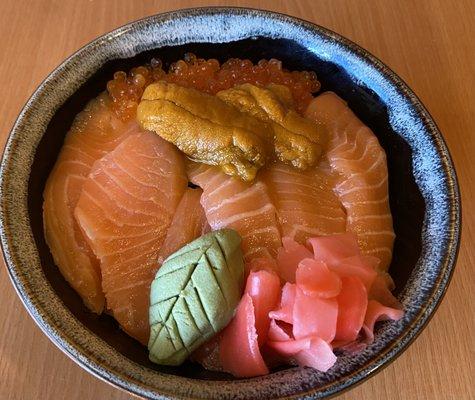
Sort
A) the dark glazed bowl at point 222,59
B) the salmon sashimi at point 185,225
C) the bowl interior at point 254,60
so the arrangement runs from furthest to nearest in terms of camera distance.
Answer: the salmon sashimi at point 185,225
the bowl interior at point 254,60
the dark glazed bowl at point 222,59

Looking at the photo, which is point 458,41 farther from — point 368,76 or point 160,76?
point 160,76

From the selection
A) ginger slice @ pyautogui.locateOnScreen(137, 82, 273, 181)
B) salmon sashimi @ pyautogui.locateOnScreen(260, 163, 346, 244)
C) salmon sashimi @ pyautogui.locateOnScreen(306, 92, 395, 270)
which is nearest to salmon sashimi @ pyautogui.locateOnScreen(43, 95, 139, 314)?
ginger slice @ pyautogui.locateOnScreen(137, 82, 273, 181)

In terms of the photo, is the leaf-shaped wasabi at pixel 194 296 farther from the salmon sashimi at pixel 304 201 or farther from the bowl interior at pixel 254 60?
the salmon sashimi at pixel 304 201

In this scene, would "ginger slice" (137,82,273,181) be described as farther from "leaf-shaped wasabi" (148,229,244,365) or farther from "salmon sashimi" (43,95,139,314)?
"leaf-shaped wasabi" (148,229,244,365)

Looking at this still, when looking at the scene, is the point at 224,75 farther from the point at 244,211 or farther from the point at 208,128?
the point at 244,211

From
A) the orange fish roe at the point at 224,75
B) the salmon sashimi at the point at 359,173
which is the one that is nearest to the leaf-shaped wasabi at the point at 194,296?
the salmon sashimi at the point at 359,173

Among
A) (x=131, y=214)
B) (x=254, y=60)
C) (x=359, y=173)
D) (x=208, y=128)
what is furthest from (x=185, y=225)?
(x=254, y=60)
